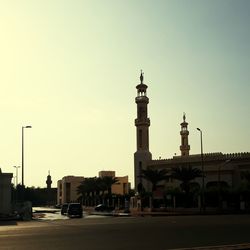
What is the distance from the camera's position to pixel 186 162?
7469 centimetres


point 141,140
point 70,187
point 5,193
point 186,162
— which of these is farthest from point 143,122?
point 70,187

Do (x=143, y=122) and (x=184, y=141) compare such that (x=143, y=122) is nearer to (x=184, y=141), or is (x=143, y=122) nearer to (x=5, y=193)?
(x=184, y=141)

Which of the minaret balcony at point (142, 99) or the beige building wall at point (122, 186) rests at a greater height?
the minaret balcony at point (142, 99)

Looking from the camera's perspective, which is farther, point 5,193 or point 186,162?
point 186,162

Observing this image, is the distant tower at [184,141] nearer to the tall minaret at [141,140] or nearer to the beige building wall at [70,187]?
the tall minaret at [141,140]

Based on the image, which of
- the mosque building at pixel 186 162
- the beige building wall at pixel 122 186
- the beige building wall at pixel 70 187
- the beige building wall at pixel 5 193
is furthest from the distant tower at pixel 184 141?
the beige building wall at pixel 5 193

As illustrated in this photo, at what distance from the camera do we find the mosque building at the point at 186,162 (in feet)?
224

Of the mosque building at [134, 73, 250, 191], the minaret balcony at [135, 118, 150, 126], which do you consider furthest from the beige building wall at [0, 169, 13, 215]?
the minaret balcony at [135, 118, 150, 126]

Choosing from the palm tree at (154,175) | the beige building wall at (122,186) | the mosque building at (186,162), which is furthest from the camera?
the beige building wall at (122,186)

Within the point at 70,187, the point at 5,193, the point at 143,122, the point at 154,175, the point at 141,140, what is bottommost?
the point at 5,193

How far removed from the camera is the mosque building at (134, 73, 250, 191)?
68312 millimetres

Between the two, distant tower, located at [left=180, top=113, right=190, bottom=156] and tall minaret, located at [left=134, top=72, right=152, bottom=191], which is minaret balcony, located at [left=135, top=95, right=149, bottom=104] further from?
distant tower, located at [left=180, top=113, right=190, bottom=156]

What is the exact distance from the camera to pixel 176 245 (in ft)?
50.9

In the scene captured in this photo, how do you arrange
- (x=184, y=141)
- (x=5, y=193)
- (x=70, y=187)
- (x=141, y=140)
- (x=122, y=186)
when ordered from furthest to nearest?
(x=70, y=187), (x=122, y=186), (x=184, y=141), (x=141, y=140), (x=5, y=193)
